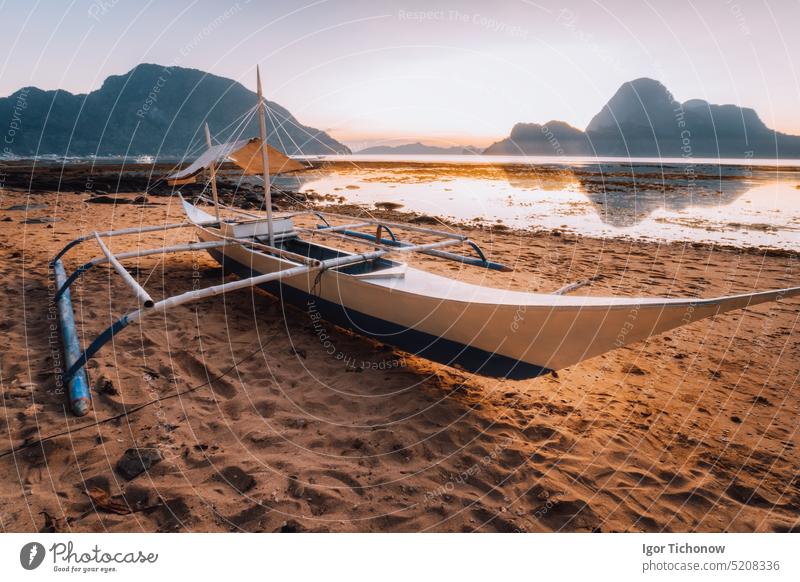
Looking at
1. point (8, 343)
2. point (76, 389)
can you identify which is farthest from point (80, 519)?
point (8, 343)

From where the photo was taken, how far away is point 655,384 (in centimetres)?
520

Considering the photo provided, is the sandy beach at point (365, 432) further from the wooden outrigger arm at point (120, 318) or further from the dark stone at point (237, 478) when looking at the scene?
the wooden outrigger arm at point (120, 318)

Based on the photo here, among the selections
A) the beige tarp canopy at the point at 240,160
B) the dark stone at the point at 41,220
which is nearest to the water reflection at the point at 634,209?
the beige tarp canopy at the point at 240,160

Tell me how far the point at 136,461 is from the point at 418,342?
Result: 2985mm

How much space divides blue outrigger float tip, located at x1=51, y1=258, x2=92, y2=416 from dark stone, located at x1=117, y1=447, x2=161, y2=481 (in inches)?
32.2

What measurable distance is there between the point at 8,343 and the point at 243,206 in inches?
558

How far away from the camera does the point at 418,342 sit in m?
4.87

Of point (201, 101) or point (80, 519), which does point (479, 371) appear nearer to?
point (80, 519)

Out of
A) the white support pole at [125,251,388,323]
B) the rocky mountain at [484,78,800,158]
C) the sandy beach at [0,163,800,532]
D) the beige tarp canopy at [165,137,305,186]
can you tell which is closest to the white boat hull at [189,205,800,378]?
the white support pole at [125,251,388,323]

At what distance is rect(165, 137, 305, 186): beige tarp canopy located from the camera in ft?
23.3

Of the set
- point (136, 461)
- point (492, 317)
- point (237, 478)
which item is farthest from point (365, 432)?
point (136, 461)

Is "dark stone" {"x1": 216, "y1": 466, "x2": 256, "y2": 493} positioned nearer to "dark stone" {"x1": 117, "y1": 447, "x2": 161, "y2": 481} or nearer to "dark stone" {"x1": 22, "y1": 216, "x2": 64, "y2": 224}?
"dark stone" {"x1": 117, "y1": 447, "x2": 161, "y2": 481}

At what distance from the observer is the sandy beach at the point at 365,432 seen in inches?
122

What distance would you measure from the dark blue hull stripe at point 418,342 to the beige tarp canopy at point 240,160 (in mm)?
2722
